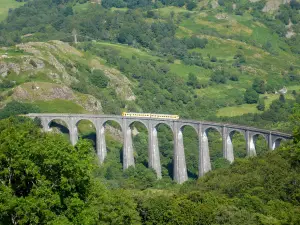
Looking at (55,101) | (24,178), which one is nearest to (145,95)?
(55,101)

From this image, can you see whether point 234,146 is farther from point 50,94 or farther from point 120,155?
point 50,94

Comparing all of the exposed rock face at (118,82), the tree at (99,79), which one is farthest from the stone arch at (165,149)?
the tree at (99,79)

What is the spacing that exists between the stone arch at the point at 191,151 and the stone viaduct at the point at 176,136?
5.57 ft

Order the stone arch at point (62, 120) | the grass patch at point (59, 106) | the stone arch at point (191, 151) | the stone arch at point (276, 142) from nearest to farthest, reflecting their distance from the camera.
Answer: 1. the stone arch at point (276, 142)
2. the stone arch at point (191, 151)
3. the stone arch at point (62, 120)
4. the grass patch at point (59, 106)

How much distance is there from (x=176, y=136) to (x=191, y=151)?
16554 millimetres

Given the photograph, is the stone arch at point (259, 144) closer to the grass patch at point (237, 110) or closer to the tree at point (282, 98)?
the grass patch at point (237, 110)

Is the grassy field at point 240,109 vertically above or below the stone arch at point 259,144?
below

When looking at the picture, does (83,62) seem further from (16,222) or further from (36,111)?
(16,222)

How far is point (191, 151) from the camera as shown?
137 metres

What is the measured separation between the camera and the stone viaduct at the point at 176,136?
113m

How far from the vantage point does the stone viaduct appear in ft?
371

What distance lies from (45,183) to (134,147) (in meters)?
96.8

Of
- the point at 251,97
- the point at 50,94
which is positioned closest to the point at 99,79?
the point at 50,94

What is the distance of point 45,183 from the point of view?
40531 millimetres
